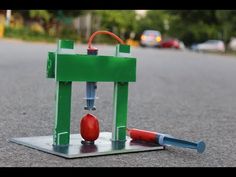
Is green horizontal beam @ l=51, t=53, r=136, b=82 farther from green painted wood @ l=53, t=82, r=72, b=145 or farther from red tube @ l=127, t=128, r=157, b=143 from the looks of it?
red tube @ l=127, t=128, r=157, b=143

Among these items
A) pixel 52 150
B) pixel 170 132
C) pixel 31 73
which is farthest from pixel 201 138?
pixel 31 73

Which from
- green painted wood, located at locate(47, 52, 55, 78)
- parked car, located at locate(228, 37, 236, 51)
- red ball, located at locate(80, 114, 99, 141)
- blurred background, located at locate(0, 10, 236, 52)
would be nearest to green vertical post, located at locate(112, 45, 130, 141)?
red ball, located at locate(80, 114, 99, 141)

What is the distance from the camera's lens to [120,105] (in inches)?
142

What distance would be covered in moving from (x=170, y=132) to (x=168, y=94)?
339 centimetres

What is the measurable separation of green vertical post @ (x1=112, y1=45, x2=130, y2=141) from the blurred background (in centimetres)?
1797

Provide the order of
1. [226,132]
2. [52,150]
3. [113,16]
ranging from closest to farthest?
[52,150]
[226,132]
[113,16]

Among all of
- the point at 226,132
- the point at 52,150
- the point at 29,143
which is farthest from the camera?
the point at 226,132

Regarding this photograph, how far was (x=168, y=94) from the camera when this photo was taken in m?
7.80

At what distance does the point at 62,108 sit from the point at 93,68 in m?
0.32

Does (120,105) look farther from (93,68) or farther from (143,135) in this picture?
(93,68)

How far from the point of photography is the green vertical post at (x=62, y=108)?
10.7 ft

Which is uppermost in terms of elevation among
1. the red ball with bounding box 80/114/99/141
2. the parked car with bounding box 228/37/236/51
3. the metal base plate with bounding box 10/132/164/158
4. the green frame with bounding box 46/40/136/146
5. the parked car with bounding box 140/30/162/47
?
the parked car with bounding box 228/37/236/51

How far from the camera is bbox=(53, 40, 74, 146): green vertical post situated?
326 centimetres
